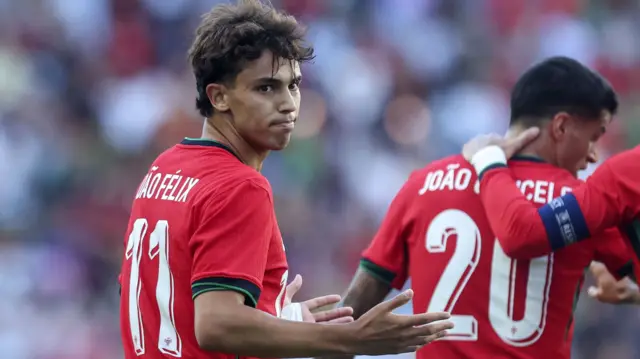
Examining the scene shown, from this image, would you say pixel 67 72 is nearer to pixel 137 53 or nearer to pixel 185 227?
pixel 137 53

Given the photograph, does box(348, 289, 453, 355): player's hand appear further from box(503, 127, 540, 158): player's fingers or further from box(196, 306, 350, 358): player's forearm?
box(503, 127, 540, 158): player's fingers

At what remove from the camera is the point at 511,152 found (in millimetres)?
4500

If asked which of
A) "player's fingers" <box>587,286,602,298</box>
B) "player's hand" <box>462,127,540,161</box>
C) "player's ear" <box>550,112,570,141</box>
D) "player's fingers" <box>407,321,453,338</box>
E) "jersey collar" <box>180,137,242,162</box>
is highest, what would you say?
"player's ear" <box>550,112,570,141</box>

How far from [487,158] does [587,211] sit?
0.55 metres

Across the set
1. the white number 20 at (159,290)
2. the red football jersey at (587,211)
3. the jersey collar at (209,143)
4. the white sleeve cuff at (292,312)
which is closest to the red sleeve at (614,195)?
the red football jersey at (587,211)

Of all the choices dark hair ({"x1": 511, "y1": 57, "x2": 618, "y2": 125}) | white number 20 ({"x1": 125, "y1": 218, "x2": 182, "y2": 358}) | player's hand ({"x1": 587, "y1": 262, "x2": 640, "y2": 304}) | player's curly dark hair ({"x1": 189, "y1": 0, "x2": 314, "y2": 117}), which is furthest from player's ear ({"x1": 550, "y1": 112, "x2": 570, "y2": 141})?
white number 20 ({"x1": 125, "y1": 218, "x2": 182, "y2": 358})

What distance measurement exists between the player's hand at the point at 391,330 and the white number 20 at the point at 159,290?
613 millimetres

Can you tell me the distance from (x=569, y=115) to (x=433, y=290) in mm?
947

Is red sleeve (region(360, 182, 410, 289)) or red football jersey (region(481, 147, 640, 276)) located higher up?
red football jersey (region(481, 147, 640, 276))

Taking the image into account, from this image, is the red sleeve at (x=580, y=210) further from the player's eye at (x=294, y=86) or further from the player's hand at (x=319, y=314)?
the player's eye at (x=294, y=86)

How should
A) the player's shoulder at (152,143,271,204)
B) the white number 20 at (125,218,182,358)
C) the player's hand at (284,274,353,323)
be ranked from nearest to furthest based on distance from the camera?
the player's shoulder at (152,143,271,204) → the white number 20 at (125,218,182,358) → the player's hand at (284,274,353,323)

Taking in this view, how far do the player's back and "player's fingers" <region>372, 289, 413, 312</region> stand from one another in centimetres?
A: 136

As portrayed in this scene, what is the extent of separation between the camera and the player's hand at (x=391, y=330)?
9.77 ft

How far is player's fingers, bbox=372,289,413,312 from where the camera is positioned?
9.50 ft
